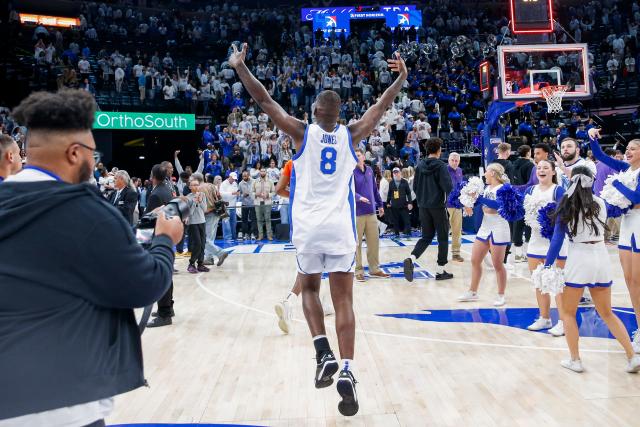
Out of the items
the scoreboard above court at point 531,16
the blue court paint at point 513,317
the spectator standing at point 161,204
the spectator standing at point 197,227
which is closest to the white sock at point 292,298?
the blue court paint at point 513,317

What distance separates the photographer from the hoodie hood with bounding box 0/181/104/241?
1407mm

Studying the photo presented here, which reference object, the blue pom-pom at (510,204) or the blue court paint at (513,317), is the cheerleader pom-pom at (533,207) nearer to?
the blue pom-pom at (510,204)

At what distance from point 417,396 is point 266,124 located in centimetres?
1473

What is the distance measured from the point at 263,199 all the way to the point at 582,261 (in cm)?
1039

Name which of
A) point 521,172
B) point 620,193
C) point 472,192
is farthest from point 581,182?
point 521,172

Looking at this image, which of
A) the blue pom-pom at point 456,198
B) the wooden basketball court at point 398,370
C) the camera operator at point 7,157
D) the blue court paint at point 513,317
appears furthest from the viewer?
the blue pom-pom at point 456,198

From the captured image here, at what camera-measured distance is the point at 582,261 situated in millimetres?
3861

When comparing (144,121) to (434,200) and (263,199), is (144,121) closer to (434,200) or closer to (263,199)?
(263,199)

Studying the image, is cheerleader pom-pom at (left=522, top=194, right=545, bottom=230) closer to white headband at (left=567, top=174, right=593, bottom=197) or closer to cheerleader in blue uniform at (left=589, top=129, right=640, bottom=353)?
cheerleader in blue uniform at (left=589, top=129, right=640, bottom=353)

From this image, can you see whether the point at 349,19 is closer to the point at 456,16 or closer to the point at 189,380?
the point at 456,16

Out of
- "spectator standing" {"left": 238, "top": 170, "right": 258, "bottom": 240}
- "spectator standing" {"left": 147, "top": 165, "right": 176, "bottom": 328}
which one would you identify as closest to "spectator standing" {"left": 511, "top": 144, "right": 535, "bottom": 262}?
"spectator standing" {"left": 147, "top": 165, "right": 176, "bottom": 328}

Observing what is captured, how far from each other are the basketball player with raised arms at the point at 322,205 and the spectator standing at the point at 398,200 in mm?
10014

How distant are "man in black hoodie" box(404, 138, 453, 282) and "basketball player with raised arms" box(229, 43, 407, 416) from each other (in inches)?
172

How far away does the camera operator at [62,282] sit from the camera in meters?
1.41
